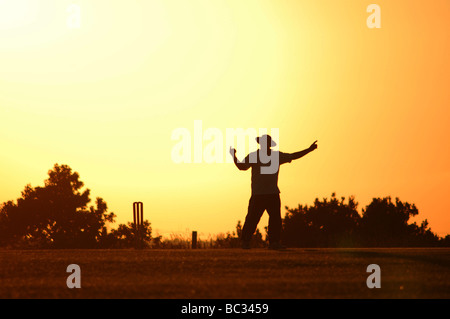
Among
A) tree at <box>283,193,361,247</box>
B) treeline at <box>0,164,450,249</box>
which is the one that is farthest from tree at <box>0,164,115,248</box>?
tree at <box>283,193,361,247</box>

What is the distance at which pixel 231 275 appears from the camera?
551 inches

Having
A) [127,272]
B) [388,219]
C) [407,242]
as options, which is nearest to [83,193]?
[388,219]

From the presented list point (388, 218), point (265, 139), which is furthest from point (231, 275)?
point (388, 218)

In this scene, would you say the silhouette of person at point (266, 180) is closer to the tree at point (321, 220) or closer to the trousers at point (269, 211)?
the trousers at point (269, 211)

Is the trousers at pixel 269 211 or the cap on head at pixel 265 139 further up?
the cap on head at pixel 265 139

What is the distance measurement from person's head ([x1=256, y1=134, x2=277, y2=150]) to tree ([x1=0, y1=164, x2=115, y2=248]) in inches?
1561

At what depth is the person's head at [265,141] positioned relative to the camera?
19.2 meters

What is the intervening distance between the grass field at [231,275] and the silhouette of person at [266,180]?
1.61 metres

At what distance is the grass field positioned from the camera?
474 inches

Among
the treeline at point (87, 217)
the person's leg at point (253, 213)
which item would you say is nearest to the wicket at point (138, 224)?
the person's leg at point (253, 213)

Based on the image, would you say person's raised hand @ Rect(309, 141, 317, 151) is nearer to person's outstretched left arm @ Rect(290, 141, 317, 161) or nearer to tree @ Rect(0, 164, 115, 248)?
person's outstretched left arm @ Rect(290, 141, 317, 161)

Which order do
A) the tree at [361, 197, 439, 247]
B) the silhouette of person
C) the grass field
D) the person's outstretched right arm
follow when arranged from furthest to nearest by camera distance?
the tree at [361, 197, 439, 247] < the person's outstretched right arm < the silhouette of person < the grass field
